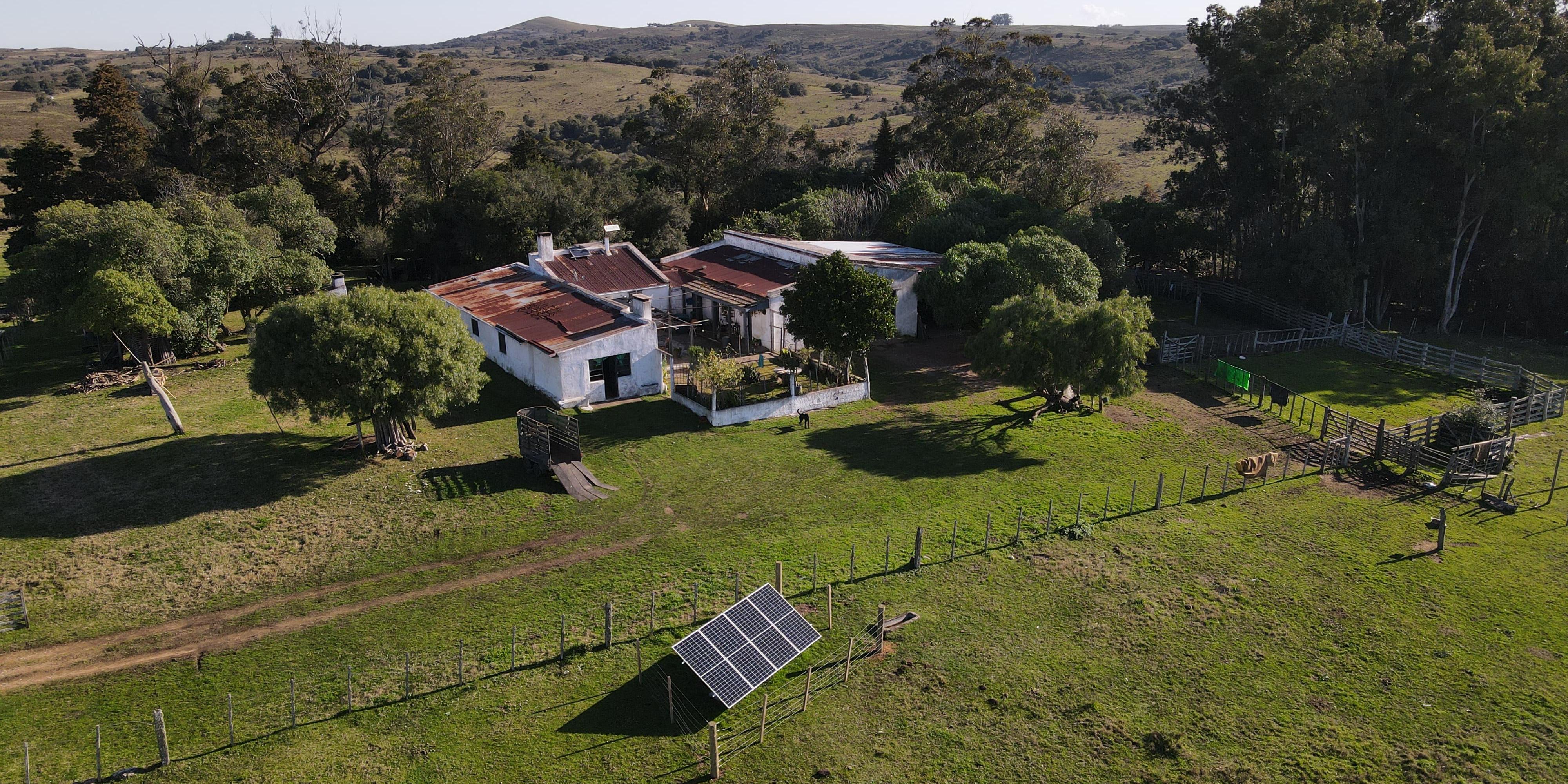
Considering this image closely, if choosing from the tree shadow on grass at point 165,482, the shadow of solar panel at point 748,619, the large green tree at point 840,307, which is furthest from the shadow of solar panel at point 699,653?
the large green tree at point 840,307

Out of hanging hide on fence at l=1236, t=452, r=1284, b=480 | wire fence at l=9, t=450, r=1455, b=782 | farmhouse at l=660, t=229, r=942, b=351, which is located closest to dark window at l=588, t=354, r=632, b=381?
farmhouse at l=660, t=229, r=942, b=351

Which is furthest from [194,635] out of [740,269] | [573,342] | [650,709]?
[740,269]

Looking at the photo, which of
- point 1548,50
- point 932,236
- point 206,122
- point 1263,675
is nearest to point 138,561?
point 1263,675

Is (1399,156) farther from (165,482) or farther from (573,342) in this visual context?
(165,482)

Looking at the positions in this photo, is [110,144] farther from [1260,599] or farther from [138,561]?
[1260,599]

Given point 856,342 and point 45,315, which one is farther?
point 45,315
